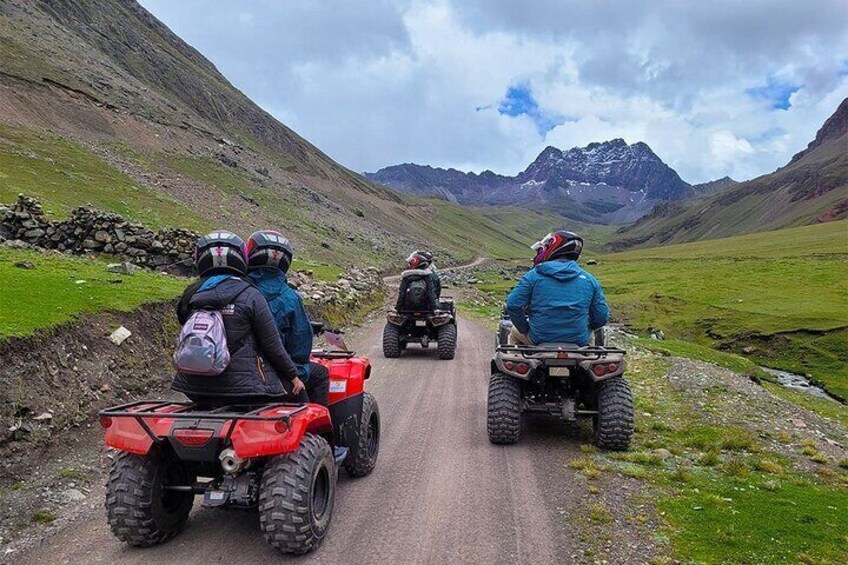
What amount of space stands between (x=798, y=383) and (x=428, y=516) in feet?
73.1

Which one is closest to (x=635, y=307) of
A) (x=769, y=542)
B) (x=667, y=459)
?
(x=667, y=459)

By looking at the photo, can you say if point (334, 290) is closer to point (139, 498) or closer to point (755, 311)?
point (139, 498)

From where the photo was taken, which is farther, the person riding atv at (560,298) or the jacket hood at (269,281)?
the person riding atv at (560,298)

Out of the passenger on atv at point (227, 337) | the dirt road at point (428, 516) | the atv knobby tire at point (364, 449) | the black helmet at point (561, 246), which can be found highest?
the black helmet at point (561, 246)

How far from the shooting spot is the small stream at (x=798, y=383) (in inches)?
864

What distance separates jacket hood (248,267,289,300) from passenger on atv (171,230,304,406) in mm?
428

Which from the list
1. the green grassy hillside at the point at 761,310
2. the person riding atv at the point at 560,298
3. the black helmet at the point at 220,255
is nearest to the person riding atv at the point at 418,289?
the person riding atv at the point at 560,298

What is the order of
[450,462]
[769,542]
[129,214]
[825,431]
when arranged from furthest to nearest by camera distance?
[129,214] → [825,431] → [450,462] → [769,542]

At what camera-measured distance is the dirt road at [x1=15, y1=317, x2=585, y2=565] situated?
5.48m

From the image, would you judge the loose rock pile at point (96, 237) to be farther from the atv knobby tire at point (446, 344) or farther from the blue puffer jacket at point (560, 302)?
the blue puffer jacket at point (560, 302)

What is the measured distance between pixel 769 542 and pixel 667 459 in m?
2.75

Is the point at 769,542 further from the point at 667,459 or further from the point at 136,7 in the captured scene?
the point at 136,7

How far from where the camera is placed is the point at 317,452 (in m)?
5.45

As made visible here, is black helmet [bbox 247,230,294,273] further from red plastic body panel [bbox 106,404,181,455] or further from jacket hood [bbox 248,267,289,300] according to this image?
red plastic body panel [bbox 106,404,181,455]
